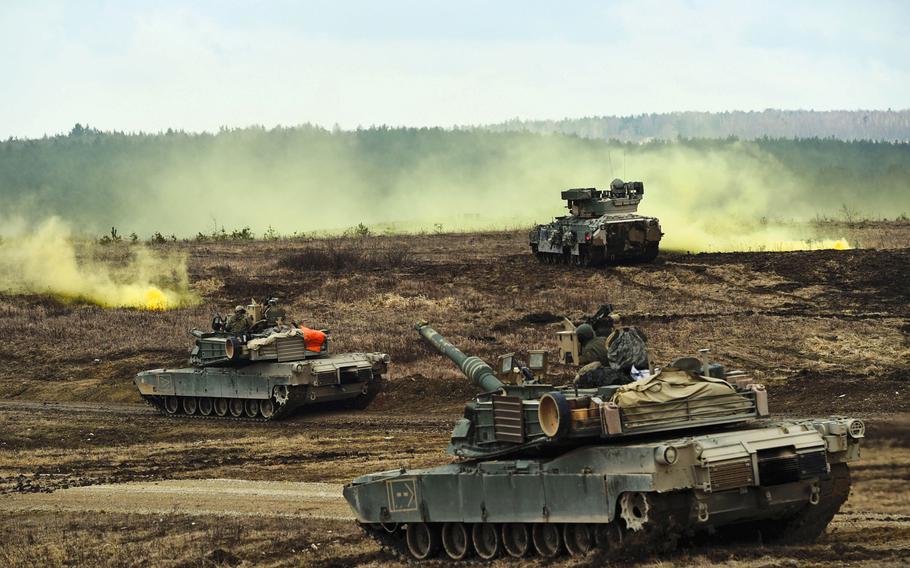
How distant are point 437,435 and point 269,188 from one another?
83319 millimetres

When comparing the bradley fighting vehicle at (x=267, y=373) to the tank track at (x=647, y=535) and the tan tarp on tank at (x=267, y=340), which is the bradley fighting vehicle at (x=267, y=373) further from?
the tank track at (x=647, y=535)

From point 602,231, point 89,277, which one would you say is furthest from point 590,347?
point 89,277

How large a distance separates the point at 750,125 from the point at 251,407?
15349cm

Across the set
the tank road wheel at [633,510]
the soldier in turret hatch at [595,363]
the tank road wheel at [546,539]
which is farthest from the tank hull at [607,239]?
the tank road wheel at [633,510]

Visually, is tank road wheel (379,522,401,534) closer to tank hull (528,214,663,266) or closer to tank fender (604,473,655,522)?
tank fender (604,473,655,522)

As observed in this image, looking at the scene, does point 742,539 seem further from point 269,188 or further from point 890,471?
point 269,188

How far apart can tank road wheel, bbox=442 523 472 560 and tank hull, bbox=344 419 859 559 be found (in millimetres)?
155

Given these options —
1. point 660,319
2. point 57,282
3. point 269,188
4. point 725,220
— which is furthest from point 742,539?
point 269,188

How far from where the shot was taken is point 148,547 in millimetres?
18891

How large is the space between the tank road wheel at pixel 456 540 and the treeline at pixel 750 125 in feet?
508

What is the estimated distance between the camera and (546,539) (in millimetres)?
16109

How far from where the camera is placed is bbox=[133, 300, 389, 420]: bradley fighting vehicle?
32.0 metres

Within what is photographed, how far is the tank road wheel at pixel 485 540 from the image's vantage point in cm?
1667

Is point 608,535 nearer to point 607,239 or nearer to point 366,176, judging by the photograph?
point 607,239
